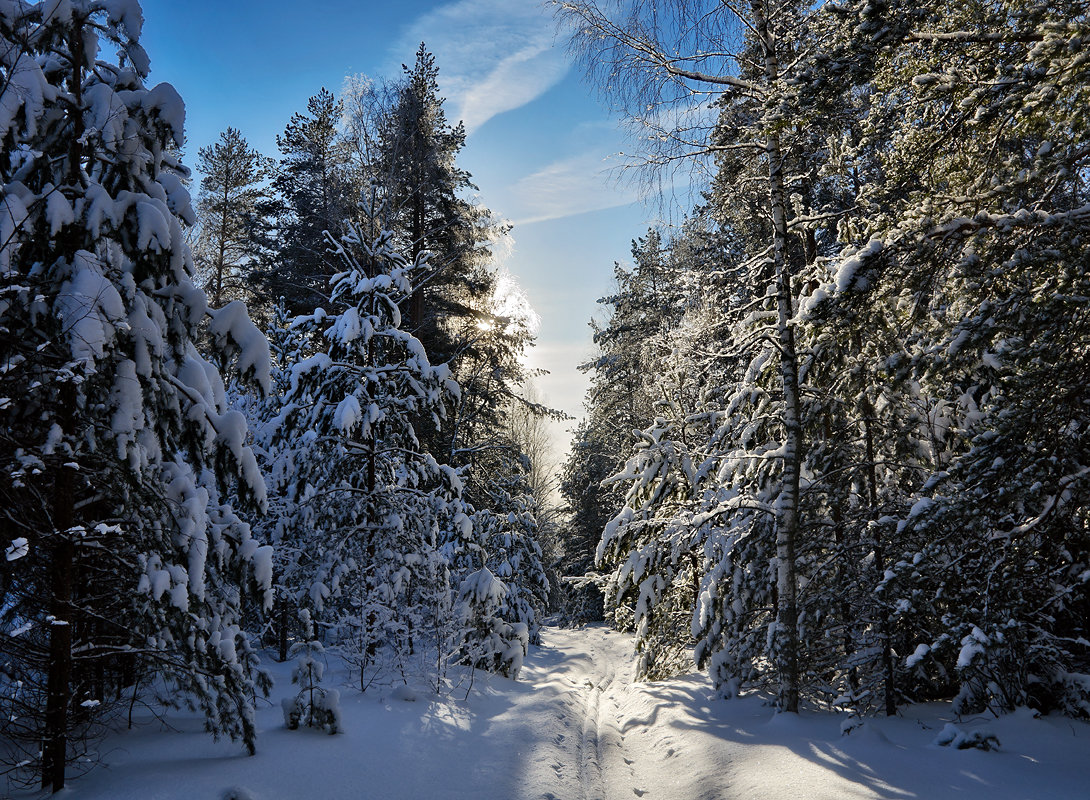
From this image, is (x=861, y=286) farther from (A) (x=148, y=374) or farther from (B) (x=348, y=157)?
(B) (x=348, y=157)

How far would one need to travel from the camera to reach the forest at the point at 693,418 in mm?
4453

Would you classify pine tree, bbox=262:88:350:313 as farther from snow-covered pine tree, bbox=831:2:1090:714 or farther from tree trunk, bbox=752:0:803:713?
snow-covered pine tree, bbox=831:2:1090:714

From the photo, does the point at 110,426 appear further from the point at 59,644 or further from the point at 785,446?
the point at 785,446

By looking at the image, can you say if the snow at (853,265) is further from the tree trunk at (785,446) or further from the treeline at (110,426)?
the treeline at (110,426)

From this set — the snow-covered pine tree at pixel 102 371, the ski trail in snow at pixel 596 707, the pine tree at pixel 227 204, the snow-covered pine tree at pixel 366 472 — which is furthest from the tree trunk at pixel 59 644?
the pine tree at pixel 227 204

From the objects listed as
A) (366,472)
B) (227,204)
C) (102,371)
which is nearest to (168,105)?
(102,371)

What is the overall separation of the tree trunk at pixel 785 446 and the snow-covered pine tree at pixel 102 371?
6.04 metres

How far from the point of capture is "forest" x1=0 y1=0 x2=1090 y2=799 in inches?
175

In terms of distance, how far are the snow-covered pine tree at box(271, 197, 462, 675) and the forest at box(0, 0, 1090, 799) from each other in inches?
2.8

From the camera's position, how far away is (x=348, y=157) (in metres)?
15.9

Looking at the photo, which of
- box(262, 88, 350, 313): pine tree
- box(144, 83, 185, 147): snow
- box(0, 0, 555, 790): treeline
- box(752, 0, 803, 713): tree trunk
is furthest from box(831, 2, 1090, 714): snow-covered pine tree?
box(262, 88, 350, 313): pine tree

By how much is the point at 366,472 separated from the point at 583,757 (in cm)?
568

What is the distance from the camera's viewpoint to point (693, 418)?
10.7m

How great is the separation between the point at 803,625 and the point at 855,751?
1931mm
